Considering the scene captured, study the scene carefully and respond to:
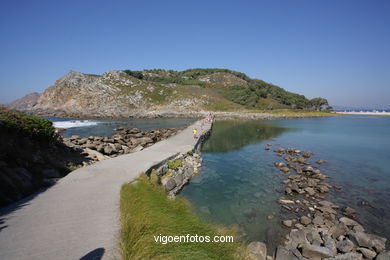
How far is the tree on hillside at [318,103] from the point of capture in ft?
366

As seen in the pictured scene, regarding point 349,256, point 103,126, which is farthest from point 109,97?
point 349,256

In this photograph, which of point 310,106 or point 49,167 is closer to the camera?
point 49,167

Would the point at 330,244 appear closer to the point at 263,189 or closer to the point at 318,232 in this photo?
the point at 318,232

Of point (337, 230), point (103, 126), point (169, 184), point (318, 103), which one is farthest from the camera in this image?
point (318, 103)

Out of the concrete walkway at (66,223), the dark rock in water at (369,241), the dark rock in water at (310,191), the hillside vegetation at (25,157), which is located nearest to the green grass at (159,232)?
the concrete walkway at (66,223)

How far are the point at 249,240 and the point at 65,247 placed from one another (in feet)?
19.1

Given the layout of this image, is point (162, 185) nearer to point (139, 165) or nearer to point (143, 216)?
point (139, 165)

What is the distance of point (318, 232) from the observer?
7.71 m

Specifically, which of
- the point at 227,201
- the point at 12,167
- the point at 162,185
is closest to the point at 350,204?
the point at 227,201

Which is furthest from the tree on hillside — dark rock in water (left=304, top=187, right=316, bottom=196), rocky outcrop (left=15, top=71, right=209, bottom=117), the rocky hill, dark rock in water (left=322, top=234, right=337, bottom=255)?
dark rock in water (left=322, top=234, right=337, bottom=255)

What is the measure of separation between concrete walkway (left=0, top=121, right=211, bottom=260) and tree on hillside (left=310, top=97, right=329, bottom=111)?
124848 mm

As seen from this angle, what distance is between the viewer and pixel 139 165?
11305 mm

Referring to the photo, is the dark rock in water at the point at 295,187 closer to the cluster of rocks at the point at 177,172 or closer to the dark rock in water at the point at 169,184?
the cluster of rocks at the point at 177,172

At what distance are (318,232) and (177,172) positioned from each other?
7.66 metres
